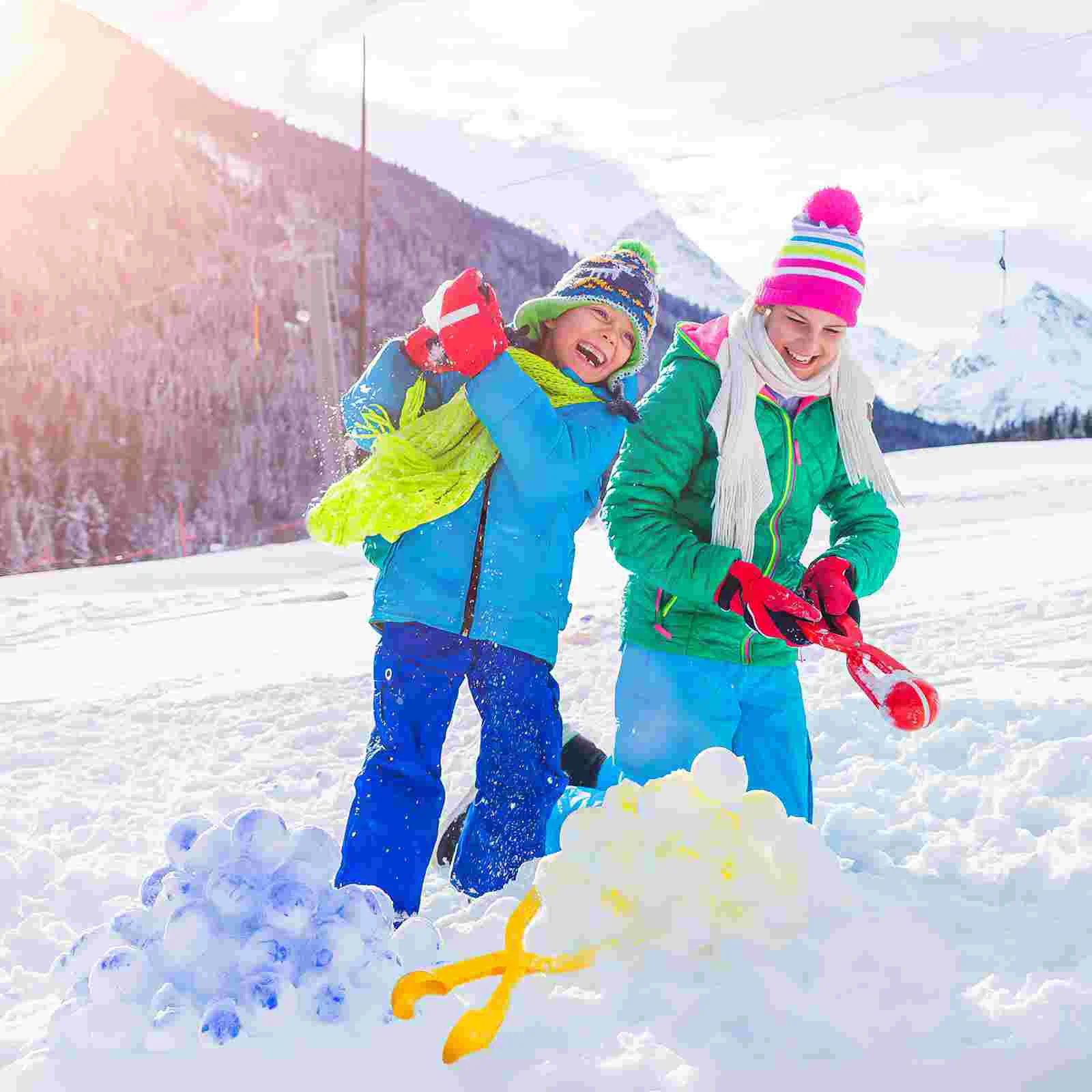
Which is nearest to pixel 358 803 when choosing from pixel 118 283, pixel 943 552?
pixel 943 552

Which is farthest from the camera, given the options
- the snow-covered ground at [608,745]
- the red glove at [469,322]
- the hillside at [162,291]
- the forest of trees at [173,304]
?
the hillside at [162,291]

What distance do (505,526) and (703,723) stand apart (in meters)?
0.66

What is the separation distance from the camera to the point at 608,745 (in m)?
3.75

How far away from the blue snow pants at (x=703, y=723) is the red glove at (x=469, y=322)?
2.72ft

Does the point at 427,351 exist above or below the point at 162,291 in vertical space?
below

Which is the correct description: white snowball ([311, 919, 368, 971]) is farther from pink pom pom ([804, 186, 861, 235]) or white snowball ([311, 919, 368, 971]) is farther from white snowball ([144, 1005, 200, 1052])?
pink pom pom ([804, 186, 861, 235])

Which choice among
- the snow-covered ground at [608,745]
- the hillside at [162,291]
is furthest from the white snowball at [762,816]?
the hillside at [162,291]

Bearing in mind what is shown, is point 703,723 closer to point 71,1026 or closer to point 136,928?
point 136,928

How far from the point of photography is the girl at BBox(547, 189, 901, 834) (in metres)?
2.38

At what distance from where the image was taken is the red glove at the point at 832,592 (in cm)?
228

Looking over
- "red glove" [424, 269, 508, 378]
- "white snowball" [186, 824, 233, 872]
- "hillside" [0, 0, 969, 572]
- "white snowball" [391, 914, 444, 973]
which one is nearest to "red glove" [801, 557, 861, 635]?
"red glove" [424, 269, 508, 378]

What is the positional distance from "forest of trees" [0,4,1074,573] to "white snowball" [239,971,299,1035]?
21.3 metres

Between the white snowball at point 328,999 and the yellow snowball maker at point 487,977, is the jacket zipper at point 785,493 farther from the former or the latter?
the white snowball at point 328,999

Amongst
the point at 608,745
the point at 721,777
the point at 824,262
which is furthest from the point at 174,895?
the point at 608,745
